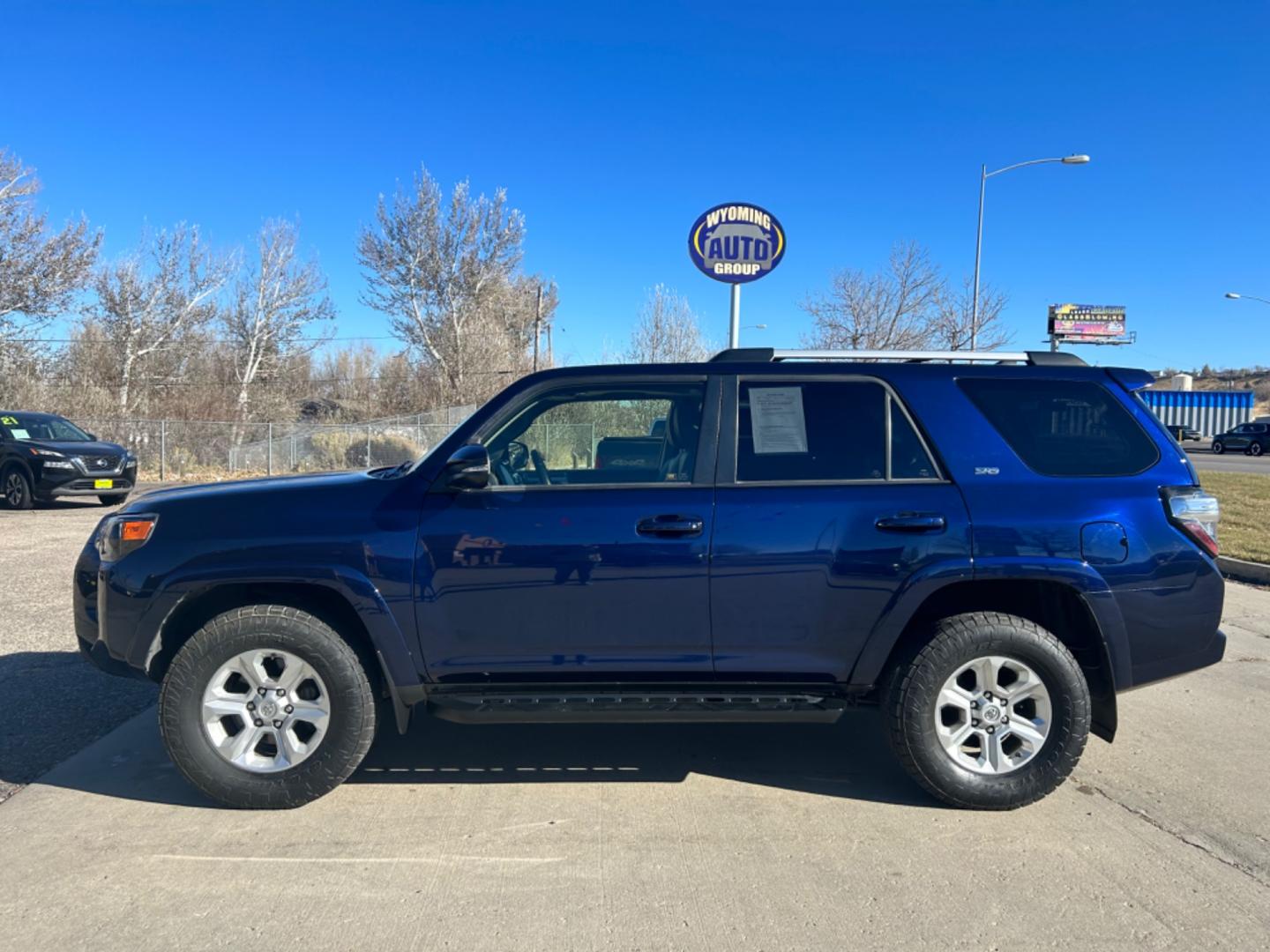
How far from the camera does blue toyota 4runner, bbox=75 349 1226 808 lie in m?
3.38

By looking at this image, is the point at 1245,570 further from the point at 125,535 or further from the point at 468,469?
the point at 125,535

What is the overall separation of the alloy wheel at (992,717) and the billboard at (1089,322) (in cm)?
7084

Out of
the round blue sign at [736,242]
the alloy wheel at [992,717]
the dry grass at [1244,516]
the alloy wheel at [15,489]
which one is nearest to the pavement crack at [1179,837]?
the alloy wheel at [992,717]

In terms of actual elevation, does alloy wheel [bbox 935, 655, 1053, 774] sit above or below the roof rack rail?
below

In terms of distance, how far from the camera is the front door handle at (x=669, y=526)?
133 inches

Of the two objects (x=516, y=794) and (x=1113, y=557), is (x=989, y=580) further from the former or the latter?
(x=516, y=794)

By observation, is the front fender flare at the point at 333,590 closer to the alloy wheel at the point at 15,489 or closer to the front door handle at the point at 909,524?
the front door handle at the point at 909,524

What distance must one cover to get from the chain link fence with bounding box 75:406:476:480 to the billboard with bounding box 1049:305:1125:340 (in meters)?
59.3

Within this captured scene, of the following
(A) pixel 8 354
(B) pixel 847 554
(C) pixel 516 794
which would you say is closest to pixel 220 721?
(C) pixel 516 794

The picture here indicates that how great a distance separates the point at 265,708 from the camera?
346 centimetres

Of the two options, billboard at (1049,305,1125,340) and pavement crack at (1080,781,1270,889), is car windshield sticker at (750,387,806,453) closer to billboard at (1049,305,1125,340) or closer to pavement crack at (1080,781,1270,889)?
pavement crack at (1080,781,1270,889)

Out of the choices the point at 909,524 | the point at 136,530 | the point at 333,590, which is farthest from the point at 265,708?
the point at 909,524

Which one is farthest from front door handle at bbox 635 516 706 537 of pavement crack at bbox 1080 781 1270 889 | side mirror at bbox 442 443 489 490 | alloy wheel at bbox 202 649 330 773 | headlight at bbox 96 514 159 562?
pavement crack at bbox 1080 781 1270 889

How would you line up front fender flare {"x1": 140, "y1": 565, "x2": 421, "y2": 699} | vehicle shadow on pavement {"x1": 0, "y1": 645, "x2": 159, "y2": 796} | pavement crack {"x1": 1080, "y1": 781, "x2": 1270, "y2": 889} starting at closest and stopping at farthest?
pavement crack {"x1": 1080, "y1": 781, "x2": 1270, "y2": 889} < front fender flare {"x1": 140, "y1": 565, "x2": 421, "y2": 699} < vehicle shadow on pavement {"x1": 0, "y1": 645, "x2": 159, "y2": 796}
